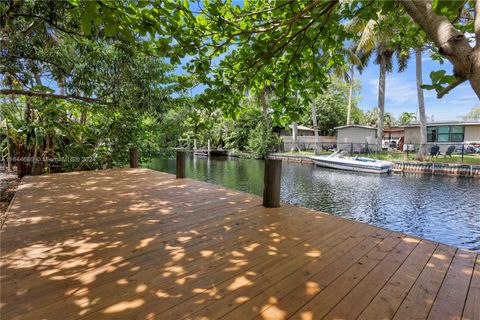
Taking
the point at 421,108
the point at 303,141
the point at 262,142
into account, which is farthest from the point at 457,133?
the point at 262,142

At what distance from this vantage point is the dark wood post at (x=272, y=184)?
353 cm

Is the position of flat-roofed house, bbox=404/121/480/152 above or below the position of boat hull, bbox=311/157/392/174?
above

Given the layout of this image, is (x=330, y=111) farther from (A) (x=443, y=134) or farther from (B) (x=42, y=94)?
(B) (x=42, y=94)

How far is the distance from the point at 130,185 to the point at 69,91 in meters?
2.55

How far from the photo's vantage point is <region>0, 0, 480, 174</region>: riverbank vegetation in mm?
1743

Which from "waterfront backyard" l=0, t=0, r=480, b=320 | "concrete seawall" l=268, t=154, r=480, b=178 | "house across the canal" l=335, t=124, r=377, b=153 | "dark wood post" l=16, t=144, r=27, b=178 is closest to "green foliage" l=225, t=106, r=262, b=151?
"house across the canal" l=335, t=124, r=377, b=153

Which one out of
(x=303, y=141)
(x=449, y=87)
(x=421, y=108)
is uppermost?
(x=421, y=108)

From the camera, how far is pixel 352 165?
14547mm

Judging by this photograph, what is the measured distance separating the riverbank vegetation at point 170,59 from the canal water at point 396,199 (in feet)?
13.8

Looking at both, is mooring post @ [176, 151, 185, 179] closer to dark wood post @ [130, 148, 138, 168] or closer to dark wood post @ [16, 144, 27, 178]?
dark wood post @ [130, 148, 138, 168]

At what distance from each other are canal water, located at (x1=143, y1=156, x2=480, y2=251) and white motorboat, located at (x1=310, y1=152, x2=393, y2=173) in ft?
1.80

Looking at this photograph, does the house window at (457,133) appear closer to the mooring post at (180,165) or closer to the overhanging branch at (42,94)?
the mooring post at (180,165)

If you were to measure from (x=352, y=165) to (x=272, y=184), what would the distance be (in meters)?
12.6

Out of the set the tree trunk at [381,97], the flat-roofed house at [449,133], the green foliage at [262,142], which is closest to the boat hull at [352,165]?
the tree trunk at [381,97]
